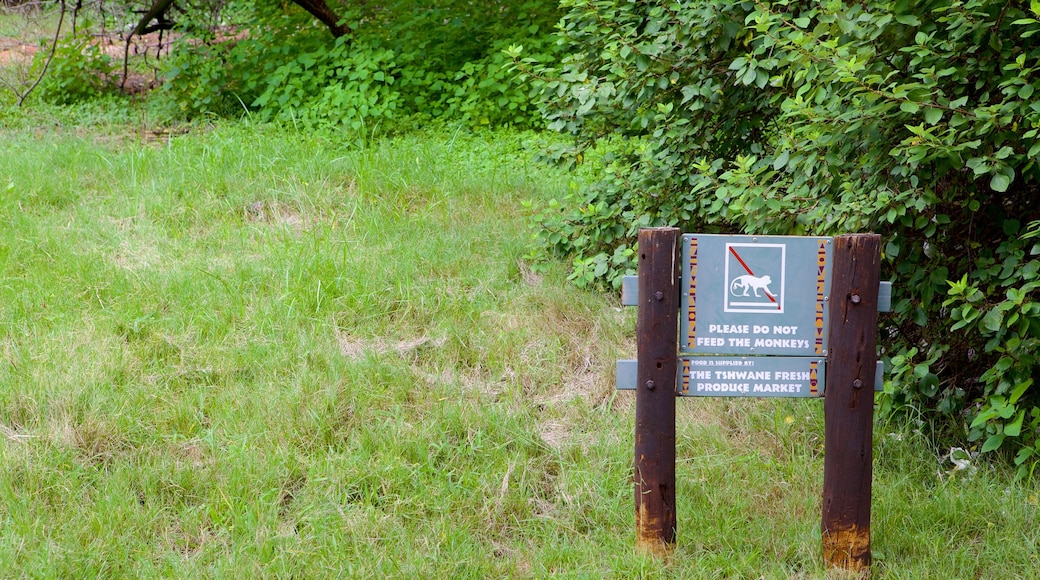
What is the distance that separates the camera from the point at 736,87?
204 inches

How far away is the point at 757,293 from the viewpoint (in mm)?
3291

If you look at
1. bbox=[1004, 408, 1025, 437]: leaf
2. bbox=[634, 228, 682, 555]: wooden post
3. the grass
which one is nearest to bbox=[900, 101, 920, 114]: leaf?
bbox=[634, 228, 682, 555]: wooden post

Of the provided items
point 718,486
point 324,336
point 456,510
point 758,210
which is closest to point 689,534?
point 718,486

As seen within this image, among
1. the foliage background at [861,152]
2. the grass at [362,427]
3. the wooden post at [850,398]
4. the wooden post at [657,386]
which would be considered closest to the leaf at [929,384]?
the foliage background at [861,152]

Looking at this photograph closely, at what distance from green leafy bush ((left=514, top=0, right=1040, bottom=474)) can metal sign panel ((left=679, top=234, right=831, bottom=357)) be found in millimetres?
669

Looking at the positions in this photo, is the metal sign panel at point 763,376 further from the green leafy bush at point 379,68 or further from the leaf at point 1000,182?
the green leafy bush at point 379,68

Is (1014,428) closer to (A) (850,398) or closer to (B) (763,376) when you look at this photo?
(A) (850,398)

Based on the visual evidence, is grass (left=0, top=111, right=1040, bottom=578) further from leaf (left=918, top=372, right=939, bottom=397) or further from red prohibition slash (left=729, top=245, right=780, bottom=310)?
red prohibition slash (left=729, top=245, right=780, bottom=310)

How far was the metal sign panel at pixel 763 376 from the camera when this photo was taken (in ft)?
10.9

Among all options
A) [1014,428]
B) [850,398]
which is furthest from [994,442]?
[850,398]

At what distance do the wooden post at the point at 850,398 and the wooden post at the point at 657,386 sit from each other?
0.57 metres

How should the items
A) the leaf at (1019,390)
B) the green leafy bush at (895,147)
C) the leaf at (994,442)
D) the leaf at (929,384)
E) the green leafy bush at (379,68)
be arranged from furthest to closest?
the green leafy bush at (379,68)
the leaf at (929,384)
the leaf at (994,442)
the leaf at (1019,390)
the green leafy bush at (895,147)

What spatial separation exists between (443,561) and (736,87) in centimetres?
315

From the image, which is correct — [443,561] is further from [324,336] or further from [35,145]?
[35,145]
